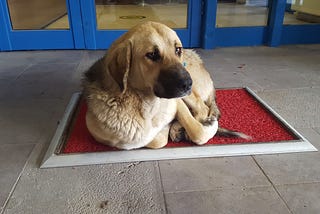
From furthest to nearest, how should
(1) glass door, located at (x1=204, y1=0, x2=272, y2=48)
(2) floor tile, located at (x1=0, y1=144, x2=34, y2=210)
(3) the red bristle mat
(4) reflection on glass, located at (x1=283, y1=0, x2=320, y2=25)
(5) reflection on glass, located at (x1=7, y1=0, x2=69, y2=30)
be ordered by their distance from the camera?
(4) reflection on glass, located at (x1=283, y1=0, x2=320, y2=25) < (1) glass door, located at (x1=204, y1=0, x2=272, y2=48) < (5) reflection on glass, located at (x1=7, y1=0, x2=69, y2=30) < (3) the red bristle mat < (2) floor tile, located at (x1=0, y1=144, x2=34, y2=210)

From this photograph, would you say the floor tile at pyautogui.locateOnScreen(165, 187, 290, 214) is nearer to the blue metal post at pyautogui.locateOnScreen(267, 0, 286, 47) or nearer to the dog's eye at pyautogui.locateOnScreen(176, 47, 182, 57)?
the dog's eye at pyautogui.locateOnScreen(176, 47, 182, 57)

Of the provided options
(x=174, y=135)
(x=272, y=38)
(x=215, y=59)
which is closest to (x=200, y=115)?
(x=174, y=135)

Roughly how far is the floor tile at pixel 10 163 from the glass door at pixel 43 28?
258 centimetres

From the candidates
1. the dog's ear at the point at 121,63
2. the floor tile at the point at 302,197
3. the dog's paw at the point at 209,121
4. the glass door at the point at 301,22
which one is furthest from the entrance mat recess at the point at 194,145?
the glass door at the point at 301,22

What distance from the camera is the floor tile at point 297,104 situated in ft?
7.34

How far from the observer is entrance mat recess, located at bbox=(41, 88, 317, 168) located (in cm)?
178

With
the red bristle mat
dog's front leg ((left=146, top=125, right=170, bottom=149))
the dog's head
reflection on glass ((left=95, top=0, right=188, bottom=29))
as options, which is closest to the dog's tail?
the red bristle mat

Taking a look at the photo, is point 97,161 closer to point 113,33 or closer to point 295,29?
point 113,33

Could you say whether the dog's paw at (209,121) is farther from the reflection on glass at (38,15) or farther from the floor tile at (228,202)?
the reflection on glass at (38,15)

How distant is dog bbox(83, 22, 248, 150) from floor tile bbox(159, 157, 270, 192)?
178mm

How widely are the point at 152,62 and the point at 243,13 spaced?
11.5 feet

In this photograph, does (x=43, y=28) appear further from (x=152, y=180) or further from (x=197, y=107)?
(x=152, y=180)

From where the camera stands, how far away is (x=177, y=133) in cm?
192

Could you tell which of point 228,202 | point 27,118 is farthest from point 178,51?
point 27,118
